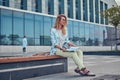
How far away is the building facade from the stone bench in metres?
25.2

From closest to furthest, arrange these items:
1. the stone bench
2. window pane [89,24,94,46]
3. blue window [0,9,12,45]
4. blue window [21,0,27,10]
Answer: the stone bench, blue window [0,9,12,45], blue window [21,0,27,10], window pane [89,24,94,46]

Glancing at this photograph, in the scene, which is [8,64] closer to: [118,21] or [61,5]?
[118,21]

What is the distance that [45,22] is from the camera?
42719 mm

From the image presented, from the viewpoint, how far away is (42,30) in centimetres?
→ 4219

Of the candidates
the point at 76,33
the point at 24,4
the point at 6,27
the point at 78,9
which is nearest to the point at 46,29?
the point at 24,4

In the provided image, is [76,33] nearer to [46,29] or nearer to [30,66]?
[46,29]

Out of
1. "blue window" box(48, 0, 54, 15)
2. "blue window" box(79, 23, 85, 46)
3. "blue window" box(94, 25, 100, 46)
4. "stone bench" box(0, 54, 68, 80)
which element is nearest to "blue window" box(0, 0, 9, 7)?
"blue window" box(48, 0, 54, 15)

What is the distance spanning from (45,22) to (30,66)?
33.8 meters

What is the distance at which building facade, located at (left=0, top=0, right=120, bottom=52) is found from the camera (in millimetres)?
36312

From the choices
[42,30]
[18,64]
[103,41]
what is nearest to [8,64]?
[18,64]

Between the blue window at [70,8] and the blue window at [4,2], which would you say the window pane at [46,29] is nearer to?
the blue window at [4,2]

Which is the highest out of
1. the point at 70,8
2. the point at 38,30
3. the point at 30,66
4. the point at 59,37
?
the point at 70,8

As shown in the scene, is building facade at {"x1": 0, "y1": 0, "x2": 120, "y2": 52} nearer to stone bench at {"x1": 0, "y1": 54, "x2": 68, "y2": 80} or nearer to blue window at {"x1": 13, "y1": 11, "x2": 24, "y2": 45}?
blue window at {"x1": 13, "y1": 11, "x2": 24, "y2": 45}

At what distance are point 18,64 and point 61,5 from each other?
4343cm
